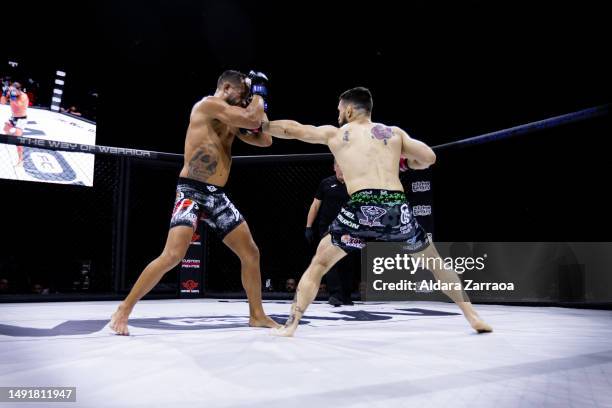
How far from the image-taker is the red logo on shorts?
555cm

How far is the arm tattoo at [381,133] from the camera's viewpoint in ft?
7.59

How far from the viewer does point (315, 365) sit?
5.04 ft

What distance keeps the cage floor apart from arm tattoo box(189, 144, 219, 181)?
819mm

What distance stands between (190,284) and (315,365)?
4300 millimetres

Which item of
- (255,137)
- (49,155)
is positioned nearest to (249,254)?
(255,137)

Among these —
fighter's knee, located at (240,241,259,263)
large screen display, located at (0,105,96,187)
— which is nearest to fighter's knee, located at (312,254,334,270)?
fighter's knee, located at (240,241,259,263)

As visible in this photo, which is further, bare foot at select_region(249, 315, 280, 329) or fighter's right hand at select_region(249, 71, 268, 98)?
bare foot at select_region(249, 315, 280, 329)

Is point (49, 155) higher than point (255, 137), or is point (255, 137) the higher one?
point (49, 155)

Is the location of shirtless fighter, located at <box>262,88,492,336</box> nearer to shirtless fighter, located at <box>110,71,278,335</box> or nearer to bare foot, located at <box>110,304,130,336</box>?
shirtless fighter, located at <box>110,71,278,335</box>

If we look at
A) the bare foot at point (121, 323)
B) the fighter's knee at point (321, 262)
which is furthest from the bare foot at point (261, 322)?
the bare foot at point (121, 323)

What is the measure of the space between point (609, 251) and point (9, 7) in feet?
30.4

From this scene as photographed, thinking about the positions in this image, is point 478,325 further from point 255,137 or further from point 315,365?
point 255,137

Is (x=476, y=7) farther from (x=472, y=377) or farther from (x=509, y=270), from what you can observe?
(x=472, y=377)

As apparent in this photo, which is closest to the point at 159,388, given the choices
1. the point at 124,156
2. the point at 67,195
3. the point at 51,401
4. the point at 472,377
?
the point at 51,401
